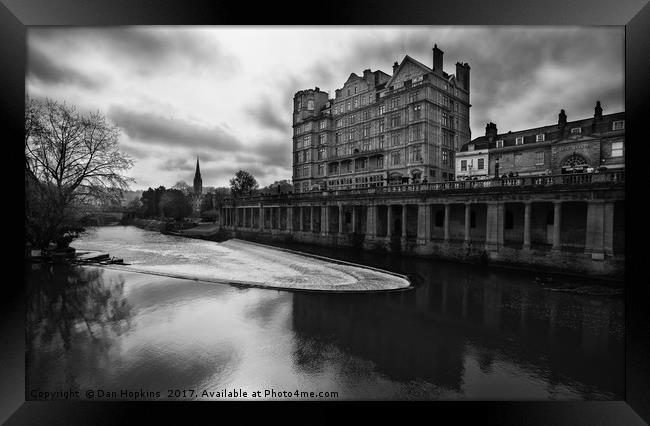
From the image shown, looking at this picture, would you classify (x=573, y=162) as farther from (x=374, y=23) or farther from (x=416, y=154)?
(x=374, y=23)

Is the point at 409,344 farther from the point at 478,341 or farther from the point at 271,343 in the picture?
the point at 271,343

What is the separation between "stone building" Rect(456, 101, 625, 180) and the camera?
68.3 ft

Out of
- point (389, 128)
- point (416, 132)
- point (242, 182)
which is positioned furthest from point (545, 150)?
point (242, 182)

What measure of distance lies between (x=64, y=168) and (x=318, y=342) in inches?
648

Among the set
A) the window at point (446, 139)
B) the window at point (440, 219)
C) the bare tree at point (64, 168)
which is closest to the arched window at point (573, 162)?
the window at point (440, 219)

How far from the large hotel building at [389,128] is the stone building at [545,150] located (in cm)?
284

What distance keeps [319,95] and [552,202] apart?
36453 millimetres

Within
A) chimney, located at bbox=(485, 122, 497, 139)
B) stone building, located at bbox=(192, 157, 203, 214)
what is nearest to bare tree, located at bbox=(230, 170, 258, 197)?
stone building, located at bbox=(192, 157, 203, 214)

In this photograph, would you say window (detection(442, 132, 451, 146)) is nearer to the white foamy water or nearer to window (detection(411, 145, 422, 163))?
window (detection(411, 145, 422, 163))

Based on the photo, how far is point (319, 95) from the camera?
4525 centimetres

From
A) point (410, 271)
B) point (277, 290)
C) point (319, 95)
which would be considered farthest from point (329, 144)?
point (277, 290)

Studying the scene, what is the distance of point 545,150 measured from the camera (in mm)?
25672

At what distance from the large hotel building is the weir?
5286 millimetres

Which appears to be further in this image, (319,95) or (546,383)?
(319,95)
